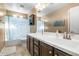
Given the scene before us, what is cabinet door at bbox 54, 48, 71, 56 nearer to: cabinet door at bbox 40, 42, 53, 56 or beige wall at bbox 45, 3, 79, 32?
cabinet door at bbox 40, 42, 53, 56

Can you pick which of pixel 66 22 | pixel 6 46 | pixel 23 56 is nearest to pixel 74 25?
pixel 66 22

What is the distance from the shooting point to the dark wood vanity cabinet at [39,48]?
63.2 inches

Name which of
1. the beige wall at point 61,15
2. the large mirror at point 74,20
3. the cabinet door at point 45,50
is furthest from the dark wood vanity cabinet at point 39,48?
the large mirror at point 74,20

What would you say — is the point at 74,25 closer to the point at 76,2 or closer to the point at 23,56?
the point at 76,2

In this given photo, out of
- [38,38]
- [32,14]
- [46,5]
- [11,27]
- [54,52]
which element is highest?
[46,5]

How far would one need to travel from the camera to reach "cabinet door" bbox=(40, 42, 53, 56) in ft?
5.44

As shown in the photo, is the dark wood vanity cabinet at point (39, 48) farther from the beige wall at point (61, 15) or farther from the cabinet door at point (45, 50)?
the beige wall at point (61, 15)

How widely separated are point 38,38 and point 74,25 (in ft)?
2.10

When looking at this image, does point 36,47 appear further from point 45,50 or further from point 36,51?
point 45,50

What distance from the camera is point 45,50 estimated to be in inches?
69.5

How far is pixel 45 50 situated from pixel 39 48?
0.18 meters

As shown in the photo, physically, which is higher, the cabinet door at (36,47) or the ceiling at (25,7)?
the ceiling at (25,7)

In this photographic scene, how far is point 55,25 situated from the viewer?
187 centimetres

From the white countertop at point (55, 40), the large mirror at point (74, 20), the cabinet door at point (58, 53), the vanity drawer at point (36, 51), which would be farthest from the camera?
the vanity drawer at point (36, 51)
